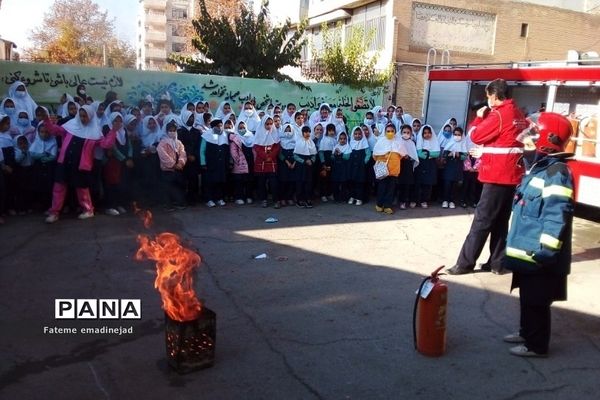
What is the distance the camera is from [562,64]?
8930mm

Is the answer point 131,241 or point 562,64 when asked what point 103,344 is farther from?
point 562,64

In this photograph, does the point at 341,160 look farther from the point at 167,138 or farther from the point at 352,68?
the point at 352,68

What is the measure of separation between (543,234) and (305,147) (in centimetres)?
580

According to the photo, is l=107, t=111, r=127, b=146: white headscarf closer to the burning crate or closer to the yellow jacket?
the yellow jacket

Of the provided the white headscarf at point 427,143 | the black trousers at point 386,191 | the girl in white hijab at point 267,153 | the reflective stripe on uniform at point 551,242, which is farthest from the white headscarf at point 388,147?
the reflective stripe on uniform at point 551,242

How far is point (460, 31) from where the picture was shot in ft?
61.7

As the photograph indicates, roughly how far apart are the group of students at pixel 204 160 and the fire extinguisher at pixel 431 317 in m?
5.17

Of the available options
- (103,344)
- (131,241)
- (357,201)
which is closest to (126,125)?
(131,241)

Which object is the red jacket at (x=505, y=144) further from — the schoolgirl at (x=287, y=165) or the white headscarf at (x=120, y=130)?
the white headscarf at (x=120, y=130)

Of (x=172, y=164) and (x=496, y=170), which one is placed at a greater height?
(x=496, y=170)

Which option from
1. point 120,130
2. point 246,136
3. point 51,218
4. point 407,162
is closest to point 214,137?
point 246,136

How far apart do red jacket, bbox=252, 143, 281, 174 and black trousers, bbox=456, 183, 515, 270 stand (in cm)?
405

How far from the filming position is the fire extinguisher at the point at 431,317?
3.62 meters

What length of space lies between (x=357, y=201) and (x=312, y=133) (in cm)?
148
